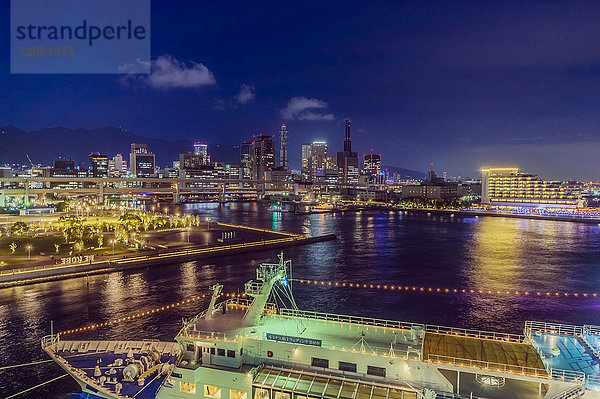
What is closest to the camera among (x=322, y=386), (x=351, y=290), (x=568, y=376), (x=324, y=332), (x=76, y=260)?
(x=568, y=376)

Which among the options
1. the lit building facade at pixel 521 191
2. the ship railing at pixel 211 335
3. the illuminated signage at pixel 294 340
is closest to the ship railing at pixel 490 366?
the illuminated signage at pixel 294 340

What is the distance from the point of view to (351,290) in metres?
29.2

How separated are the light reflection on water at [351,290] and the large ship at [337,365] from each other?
7364 millimetres

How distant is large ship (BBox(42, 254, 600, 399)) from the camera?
32.5ft

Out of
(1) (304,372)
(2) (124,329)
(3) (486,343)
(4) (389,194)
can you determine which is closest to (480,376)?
(3) (486,343)

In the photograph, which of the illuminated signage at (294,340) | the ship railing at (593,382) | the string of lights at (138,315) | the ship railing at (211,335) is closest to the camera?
the ship railing at (593,382)

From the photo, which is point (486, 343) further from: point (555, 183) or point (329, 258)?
point (555, 183)

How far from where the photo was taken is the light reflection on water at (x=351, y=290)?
2123cm

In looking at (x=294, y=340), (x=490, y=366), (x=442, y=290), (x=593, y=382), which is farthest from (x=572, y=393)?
(x=442, y=290)

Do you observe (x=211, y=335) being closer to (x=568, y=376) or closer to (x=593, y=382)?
(x=568, y=376)

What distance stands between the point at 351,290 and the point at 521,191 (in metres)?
118

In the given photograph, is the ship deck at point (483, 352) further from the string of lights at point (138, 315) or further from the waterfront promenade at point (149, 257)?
the waterfront promenade at point (149, 257)

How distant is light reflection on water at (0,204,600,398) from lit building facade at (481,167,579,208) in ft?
239

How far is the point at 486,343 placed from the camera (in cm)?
1120
